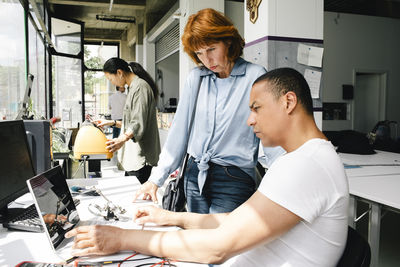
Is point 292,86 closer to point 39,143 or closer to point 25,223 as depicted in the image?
point 25,223

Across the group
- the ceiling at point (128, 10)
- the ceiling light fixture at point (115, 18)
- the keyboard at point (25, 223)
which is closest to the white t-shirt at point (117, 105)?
the ceiling at point (128, 10)

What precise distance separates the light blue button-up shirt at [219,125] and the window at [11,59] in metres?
2.14

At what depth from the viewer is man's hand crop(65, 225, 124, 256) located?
0.97m

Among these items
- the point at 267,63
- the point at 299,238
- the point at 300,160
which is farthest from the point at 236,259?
the point at 267,63

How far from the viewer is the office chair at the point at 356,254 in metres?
0.76

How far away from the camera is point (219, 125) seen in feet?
5.10

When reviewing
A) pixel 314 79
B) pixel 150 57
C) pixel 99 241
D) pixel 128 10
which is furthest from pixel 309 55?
pixel 128 10

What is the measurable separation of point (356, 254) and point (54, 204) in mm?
973

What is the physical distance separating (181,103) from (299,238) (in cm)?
106

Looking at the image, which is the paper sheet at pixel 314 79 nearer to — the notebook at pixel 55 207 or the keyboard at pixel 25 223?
the notebook at pixel 55 207

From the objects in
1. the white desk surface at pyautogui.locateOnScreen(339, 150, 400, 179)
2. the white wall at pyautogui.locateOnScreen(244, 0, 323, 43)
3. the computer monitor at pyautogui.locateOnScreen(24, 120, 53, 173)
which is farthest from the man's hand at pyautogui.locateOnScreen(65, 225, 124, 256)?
the white wall at pyautogui.locateOnScreen(244, 0, 323, 43)

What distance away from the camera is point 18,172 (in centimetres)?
144

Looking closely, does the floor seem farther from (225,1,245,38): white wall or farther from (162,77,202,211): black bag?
(225,1,245,38): white wall

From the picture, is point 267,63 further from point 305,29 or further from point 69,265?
point 69,265
